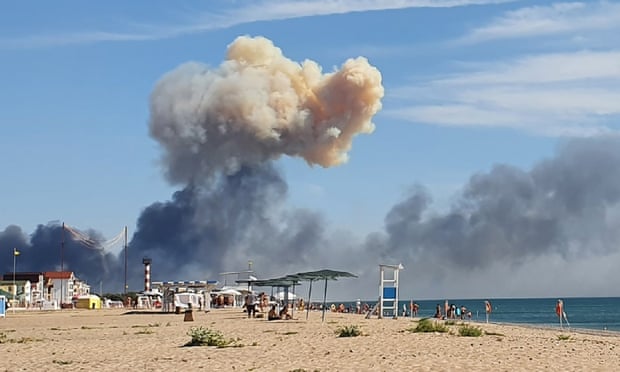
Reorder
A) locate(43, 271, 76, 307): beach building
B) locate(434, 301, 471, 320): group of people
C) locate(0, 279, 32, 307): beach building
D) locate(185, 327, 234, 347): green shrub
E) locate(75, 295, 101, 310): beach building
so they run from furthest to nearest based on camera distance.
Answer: locate(43, 271, 76, 307): beach building
locate(0, 279, 32, 307): beach building
locate(75, 295, 101, 310): beach building
locate(434, 301, 471, 320): group of people
locate(185, 327, 234, 347): green shrub

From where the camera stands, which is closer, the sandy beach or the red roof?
the sandy beach

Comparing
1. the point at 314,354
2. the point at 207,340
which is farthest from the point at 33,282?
the point at 314,354

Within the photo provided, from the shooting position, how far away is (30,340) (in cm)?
3019

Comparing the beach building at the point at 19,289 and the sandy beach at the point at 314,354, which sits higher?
the sandy beach at the point at 314,354

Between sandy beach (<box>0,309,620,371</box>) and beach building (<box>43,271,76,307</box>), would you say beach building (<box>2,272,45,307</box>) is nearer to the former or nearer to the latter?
beach building (<box>43,271,76,307</box>)

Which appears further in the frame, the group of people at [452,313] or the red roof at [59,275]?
the red roof at [59,275]

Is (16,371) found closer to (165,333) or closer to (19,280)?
(165,333)

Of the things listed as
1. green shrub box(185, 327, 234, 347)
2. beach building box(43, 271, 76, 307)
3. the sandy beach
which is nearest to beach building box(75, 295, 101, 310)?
beach building box(43, 271, 76, 307)

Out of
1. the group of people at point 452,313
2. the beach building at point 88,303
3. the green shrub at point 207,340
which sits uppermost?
the green shrub at point 207,340

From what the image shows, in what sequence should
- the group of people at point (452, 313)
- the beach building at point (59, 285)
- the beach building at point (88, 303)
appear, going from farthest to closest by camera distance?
the beach building at point (59, 285) → the beach building at point (88, 303) → the group of people at point (452, 313)

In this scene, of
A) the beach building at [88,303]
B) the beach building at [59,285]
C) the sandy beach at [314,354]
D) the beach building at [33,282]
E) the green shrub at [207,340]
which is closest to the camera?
the sandy beach at [314,354]

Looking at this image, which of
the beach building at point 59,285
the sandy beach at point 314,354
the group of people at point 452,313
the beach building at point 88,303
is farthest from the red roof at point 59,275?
the sandy beach at point 314,354

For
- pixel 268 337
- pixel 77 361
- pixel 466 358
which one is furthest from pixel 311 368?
pixel 268 337

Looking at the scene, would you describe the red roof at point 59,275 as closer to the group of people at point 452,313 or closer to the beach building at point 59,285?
the beach building at point 59,285
